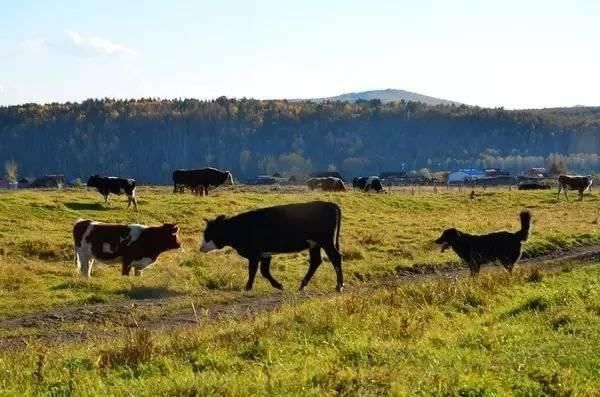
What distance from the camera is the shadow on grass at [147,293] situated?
1764cm

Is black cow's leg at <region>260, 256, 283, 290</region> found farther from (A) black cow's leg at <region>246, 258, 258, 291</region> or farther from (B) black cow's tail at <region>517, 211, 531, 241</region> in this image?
(B) black cow's tail at <region>517, 211, 531, 241</region>

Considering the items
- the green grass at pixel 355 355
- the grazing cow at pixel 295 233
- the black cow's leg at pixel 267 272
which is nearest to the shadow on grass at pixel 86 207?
the grazing cow at pixel 295 233

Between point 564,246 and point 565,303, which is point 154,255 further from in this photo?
point 564,246

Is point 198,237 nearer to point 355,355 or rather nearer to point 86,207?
point 86,207

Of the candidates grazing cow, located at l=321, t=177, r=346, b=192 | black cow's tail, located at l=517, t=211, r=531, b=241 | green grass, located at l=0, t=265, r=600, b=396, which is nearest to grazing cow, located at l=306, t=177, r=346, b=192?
grazing cow, located at l=321, t=177, r=346, b=192

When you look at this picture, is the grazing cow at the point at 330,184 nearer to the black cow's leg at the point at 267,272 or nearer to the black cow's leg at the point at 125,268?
the black cow's leg at the point at 125,268

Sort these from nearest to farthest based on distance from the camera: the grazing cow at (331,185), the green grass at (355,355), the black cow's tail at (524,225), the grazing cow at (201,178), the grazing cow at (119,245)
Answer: the green grass at (355,355) → the black cow's tail at (524,225) → the grazing cow at (119,245) → the grazing cow at (201,178) → the grazing cow at (331,185)

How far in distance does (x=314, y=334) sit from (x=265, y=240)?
8.46 metres

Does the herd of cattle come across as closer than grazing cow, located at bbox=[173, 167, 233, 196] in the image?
Yes

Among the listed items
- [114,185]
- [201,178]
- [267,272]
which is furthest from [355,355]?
[201,178]

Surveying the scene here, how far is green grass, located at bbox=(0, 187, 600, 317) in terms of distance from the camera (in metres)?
18.0

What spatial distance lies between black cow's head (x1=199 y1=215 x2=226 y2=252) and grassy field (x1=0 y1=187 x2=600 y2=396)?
1.84 ft

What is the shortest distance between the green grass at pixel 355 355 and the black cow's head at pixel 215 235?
7.29m

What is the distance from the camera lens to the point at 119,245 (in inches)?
796
